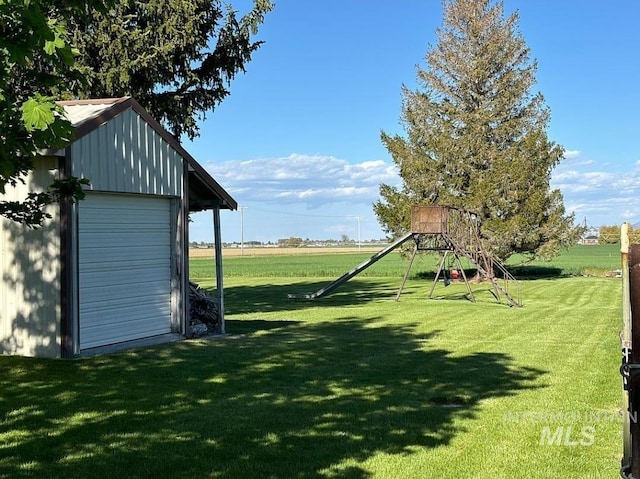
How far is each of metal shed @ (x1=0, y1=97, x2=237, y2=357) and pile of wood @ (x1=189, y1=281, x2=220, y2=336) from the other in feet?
3.39

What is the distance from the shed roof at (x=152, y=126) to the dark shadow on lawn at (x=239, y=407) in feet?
11.7

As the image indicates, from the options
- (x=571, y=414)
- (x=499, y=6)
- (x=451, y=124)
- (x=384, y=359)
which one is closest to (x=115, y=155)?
(x=384, y=359)

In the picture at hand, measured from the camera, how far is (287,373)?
34.8 feet

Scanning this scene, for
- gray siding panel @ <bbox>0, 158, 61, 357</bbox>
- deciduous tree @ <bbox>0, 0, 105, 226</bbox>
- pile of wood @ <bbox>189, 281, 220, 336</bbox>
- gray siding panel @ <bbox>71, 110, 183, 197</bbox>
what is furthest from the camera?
pile of wood @ <bbox>189, 281, 220, 336</bbox>

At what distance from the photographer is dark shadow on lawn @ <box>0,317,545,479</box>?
20.7 feet

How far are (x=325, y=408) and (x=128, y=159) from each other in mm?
6590

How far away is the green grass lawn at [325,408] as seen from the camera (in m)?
6.26

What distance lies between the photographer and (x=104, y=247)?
12664mm

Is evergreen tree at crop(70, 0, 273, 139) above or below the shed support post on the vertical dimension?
above

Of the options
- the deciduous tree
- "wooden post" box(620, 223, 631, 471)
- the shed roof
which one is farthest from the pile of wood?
"wooden post" box(620, 223, 631, 471)

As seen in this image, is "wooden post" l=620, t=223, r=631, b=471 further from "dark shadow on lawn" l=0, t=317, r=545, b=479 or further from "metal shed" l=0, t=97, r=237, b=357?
"metal shed" l=0, t=97, r=237, b=357

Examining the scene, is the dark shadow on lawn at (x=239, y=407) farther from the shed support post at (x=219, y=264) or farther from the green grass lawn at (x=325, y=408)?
the shed support post at (x=219, y=264)

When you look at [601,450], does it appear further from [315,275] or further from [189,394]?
[315,275]

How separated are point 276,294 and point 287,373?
1860 centimetres
